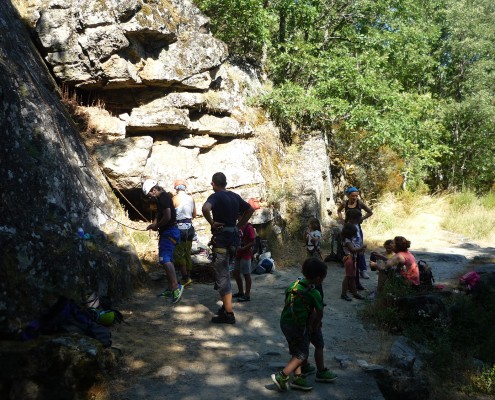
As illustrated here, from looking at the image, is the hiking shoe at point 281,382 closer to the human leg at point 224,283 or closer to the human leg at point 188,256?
the human leg at point 224,283

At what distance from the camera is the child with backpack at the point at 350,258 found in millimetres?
8336

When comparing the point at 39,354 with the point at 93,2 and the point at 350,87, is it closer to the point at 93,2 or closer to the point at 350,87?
the point at 93,2

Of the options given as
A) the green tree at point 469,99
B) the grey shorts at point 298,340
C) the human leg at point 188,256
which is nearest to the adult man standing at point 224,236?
the human leg at point 188,256

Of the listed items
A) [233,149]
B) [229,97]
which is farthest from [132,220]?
[229,97]

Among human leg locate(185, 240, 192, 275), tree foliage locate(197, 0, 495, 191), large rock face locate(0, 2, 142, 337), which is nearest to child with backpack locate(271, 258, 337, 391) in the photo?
large rock face locate(0, 2, 142, 337)

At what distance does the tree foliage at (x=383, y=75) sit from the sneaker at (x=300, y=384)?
33.7 feet

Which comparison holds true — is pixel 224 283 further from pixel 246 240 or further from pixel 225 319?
pixel 246 240

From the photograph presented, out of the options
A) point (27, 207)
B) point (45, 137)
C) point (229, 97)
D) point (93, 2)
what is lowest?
point (27, 207)

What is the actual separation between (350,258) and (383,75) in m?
11.7

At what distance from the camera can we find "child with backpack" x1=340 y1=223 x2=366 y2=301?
27.3ft

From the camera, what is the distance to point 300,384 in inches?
187

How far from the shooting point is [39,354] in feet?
13.8

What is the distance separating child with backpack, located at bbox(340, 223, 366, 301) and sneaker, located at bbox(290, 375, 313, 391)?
12.2 feet

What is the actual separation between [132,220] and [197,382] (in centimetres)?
616
